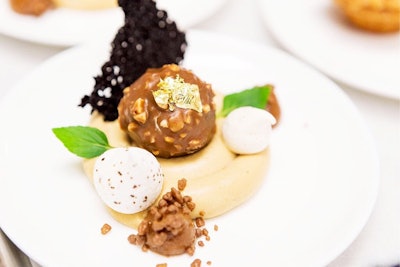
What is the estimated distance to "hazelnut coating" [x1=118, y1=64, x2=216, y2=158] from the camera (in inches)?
88.9

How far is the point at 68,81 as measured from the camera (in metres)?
2.77

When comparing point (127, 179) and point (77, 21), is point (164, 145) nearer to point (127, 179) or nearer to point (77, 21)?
point (127, 179)

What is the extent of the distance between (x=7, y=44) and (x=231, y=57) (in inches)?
46.6

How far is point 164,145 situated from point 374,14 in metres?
1.60

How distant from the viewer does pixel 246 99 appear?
2.53 metres

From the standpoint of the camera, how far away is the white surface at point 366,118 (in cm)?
234

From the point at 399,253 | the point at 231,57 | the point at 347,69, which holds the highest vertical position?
the point at 231,57

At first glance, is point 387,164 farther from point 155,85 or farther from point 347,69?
point 155,85

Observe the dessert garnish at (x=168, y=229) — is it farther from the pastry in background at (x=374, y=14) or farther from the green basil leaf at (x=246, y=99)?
the pastry in background at (x=374, y=14)

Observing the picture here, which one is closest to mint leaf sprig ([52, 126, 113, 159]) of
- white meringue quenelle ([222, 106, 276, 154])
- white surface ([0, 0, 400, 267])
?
white meringue quenelle ([222, 106, 276, 154])

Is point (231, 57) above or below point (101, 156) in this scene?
below

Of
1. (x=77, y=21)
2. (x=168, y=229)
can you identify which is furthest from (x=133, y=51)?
(x=168, y=229)

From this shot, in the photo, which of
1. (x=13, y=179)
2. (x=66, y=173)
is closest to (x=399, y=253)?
(x=66, y=173)

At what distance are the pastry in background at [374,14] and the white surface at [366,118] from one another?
45cm
